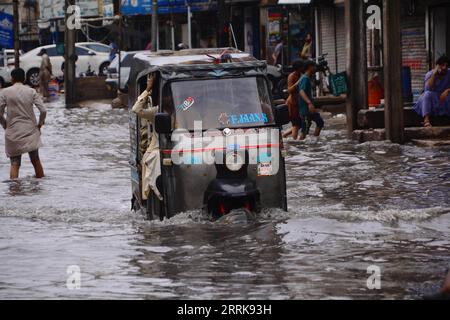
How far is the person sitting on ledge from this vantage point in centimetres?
1994

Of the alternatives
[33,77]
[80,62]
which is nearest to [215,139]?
[80,62]

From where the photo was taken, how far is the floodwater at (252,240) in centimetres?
882

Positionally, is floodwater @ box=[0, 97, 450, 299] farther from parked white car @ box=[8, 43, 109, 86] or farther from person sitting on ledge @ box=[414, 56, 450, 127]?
parked white car @ box=[8, 43, 109, 86]

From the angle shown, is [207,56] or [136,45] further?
[136,45]

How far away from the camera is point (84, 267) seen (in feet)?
32.5

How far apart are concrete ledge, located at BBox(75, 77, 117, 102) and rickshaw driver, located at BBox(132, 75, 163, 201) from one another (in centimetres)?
2817

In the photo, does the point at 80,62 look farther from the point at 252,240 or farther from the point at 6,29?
the point at 252,240

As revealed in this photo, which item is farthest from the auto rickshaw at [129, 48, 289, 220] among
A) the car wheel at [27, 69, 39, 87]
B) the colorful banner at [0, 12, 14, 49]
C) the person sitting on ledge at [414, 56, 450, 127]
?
the car wheel at [27, 69, 39, 87]

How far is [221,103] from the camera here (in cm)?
1194

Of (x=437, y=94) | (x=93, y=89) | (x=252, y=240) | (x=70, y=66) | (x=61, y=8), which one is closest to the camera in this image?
(x=252, y=240)

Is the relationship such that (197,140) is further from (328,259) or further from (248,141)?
(328,259)

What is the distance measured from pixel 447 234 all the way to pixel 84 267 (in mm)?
3565

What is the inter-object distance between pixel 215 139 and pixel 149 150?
2.54 feet
